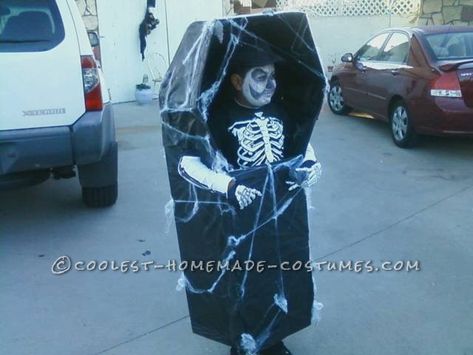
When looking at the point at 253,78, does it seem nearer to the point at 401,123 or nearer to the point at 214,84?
the point at 214,84

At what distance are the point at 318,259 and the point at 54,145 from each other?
6.44 feet

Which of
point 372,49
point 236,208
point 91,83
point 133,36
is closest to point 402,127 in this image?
point 372,49

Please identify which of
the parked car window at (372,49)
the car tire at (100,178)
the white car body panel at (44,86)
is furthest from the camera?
the parked car window at (372,49)

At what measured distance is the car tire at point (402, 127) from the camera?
655 cm

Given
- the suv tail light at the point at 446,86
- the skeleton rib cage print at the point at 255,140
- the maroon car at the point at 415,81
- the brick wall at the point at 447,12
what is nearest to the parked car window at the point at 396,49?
the maroon car at the point at 415,81

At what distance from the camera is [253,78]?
228 centimetres

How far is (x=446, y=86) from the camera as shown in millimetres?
5965

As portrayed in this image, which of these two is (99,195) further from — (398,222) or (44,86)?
(398,222)

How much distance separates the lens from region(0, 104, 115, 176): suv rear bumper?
368 centimetres

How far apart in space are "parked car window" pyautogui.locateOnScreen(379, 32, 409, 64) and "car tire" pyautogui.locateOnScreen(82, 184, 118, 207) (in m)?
4.05

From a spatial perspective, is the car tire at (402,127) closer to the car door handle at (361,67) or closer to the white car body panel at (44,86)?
the car door handle at (361,67)

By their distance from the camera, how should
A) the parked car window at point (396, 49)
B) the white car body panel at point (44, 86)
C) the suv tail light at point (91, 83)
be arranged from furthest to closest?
the parked car window at point (396, 49)
the suv tail light at point (91, 83)
the white car body panel at point (44, 86)

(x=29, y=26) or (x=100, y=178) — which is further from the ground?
(x=29, y=26)

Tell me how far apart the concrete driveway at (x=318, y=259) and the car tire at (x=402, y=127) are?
1.20 ft
